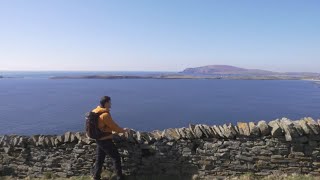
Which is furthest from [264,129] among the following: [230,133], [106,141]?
[106,141]

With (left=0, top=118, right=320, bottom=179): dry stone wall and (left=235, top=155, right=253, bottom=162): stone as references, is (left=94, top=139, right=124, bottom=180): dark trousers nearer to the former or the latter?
(left=0, top=118, right=320, bottom=179): dry stone wall

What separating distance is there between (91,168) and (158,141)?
1851mm

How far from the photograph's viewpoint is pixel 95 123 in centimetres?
808

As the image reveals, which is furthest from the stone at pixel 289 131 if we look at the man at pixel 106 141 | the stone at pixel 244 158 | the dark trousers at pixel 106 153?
the dark trousers at pixel 106 153

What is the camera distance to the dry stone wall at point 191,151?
8.26 meters

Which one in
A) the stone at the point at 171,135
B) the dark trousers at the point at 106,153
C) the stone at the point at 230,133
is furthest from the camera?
the stone at the point at 171,135

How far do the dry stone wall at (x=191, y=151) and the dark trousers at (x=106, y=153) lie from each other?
0.64 m

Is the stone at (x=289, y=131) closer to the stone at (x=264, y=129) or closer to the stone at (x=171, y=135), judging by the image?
the stone at (x=264, y=129)

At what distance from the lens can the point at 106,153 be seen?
8.25 m

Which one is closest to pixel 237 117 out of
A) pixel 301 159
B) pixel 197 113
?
pixel 197 113

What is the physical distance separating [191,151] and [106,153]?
81.2 inches

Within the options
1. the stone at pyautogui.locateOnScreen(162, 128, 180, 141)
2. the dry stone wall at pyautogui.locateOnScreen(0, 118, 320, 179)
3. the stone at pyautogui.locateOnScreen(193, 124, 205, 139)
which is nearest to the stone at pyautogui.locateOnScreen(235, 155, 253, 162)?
the dry stone wall at pyautogui.locateOnScreen(0, 118, 320, 179)

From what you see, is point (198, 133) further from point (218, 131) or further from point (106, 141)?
point (106, 141)

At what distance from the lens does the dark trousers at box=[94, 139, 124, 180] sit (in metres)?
8.21
